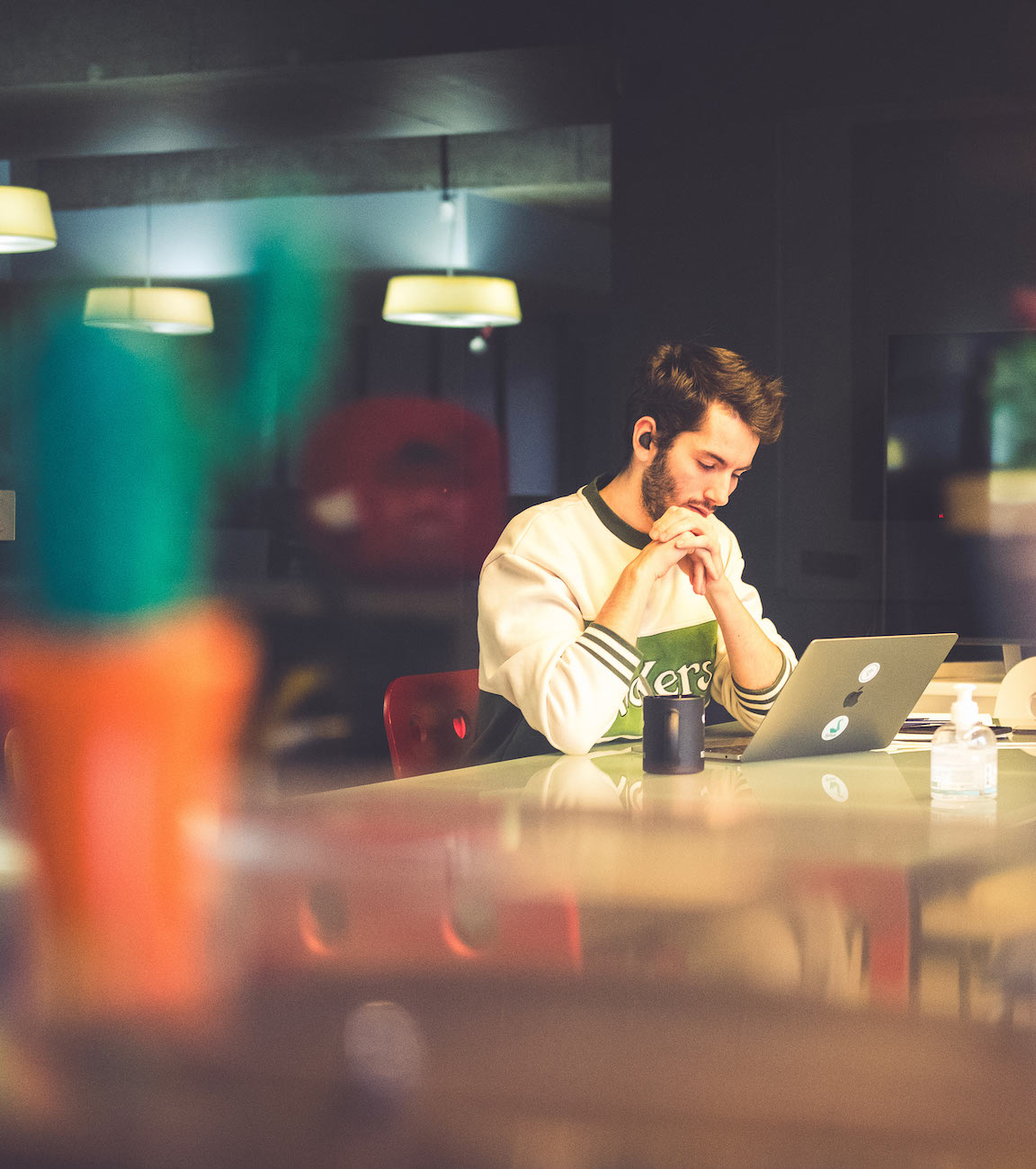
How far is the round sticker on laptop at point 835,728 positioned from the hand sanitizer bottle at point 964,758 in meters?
0.33

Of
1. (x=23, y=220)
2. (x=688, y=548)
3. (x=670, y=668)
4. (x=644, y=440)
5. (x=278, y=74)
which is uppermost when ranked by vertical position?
(x=278, y=74)

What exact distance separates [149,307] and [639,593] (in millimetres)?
6148

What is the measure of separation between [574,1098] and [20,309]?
8100 millimetres

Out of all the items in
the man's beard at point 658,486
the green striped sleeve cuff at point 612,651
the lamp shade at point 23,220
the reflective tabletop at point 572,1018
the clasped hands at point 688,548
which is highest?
the lamp shade at point 23,220

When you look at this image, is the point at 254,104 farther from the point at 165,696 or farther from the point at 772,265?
the point at 165,696

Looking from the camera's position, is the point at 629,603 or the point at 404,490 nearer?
the point at 629,603

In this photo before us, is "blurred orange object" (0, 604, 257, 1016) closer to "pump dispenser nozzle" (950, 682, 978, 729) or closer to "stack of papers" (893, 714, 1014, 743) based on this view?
"pump dispenser nozzle" (950, 682, 978, 729)

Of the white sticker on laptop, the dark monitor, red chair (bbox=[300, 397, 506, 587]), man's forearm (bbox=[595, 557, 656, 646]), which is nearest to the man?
man's forearm (bbox=[595, 557, 656, 646])

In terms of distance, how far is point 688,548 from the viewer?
1963 mm

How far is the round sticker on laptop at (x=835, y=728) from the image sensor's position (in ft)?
6.15

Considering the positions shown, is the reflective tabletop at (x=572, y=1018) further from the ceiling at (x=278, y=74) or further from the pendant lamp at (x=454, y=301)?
the pendant lamp at (x=454, y=301)

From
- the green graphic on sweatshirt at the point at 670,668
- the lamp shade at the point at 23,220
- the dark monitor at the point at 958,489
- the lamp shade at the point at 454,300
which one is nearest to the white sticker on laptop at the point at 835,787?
the green graphic on sweatshirt at the point at 670,668

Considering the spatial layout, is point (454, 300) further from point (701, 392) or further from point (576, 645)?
point (576, 645)

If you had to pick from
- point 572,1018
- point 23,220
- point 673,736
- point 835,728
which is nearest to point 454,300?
point 23,220
